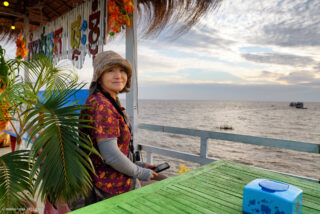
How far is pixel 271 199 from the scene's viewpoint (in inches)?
26.1

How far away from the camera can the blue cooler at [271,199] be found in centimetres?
64

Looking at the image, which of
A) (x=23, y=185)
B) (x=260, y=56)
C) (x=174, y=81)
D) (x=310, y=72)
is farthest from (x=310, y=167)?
(x=174, y=81)

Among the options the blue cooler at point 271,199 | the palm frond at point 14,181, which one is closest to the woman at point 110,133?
the palm frond at point 14,181

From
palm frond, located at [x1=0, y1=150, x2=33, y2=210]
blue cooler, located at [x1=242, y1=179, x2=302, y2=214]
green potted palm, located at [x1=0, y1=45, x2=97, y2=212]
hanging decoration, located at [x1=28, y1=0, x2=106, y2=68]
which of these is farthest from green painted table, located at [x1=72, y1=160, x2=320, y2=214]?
hanging decoration, located at [x1=28, y1=0, x2=106, y2=68]

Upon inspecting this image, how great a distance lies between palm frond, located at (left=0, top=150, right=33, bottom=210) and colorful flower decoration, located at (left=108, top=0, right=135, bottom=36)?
173 centimetres

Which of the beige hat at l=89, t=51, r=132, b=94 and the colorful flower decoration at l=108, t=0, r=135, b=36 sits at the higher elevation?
the colorful flower decoration at l=108, t=0, r=135, b=36

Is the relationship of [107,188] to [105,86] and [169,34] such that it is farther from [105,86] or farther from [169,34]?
[169,34]

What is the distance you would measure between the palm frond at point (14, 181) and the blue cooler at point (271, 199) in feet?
3.31

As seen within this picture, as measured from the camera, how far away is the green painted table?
0.79 m

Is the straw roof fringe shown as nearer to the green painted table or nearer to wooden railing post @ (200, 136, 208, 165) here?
wooden railing post @ (200, 136, 208, 165)

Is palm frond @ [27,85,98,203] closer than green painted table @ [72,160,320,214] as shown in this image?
No

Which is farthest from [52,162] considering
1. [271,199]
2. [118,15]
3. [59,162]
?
[118,15]

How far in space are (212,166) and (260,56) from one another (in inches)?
985

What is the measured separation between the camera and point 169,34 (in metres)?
2.72
